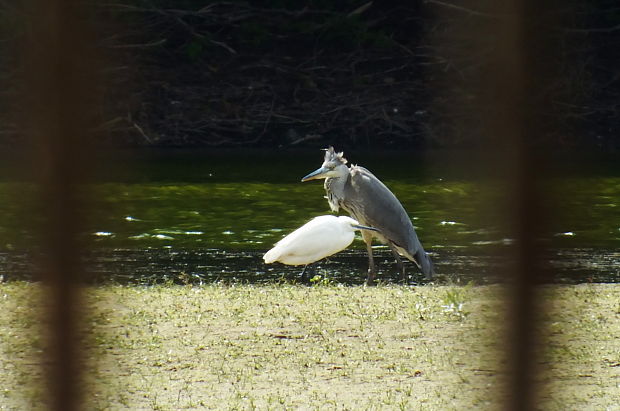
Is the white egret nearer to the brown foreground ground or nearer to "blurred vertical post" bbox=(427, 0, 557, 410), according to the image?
the brown foreground ground

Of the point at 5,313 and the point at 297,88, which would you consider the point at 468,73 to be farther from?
the point at 297,88

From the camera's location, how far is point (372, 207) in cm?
769

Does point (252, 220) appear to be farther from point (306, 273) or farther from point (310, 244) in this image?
point (310, 244)

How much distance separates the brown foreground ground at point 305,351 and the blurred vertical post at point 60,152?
136 cm

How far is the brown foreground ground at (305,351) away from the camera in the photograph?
314cm

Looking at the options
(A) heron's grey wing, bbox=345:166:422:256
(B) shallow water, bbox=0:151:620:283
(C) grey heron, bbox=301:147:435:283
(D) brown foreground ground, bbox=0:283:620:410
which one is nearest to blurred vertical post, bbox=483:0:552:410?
(B) shallow water, bbox=0:151:620:283

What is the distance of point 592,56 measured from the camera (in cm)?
107

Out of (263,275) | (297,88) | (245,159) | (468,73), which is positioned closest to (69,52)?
(468,73)

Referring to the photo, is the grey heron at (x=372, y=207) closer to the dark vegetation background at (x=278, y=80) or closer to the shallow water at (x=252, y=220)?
the shallow water at (x=252, y=220)

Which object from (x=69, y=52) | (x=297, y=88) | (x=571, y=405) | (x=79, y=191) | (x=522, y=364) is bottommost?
(x=571, y=405)

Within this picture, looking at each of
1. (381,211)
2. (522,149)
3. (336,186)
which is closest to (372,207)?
(381,211)

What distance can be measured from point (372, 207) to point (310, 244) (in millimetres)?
1327

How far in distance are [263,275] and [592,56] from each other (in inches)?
250

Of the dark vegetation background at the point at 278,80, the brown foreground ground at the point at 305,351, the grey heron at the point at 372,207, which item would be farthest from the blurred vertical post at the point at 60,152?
the grey heron at the point at 372,207
